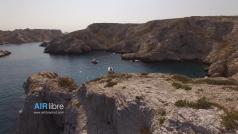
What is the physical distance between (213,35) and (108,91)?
14836cm

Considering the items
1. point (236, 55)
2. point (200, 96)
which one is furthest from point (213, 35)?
point (200, 96)

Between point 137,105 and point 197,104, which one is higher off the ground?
point 197,104

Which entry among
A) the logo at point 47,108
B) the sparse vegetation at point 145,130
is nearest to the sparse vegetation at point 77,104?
the logo at point 47,108

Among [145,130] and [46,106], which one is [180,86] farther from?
[46,106]

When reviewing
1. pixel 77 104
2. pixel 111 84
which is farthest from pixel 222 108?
pixel 77 104

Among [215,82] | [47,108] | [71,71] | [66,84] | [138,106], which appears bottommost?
[71,71]

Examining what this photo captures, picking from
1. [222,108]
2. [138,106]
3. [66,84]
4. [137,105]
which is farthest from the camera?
[66,84]

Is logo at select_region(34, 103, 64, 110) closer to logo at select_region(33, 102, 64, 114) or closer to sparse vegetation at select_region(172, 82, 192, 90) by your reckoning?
logo at select_region(33, 102, 64, 114)

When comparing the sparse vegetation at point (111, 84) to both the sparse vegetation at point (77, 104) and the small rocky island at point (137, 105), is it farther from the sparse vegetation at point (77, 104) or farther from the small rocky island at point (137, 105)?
the sparse vegetation at point (77, 104)

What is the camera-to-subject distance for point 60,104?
181ft

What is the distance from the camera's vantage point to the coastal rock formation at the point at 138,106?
1233 inches

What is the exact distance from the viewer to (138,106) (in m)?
37.1

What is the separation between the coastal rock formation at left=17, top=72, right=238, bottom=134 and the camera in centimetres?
3131

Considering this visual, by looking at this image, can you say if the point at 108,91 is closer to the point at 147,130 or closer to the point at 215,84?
the point at 147,130
